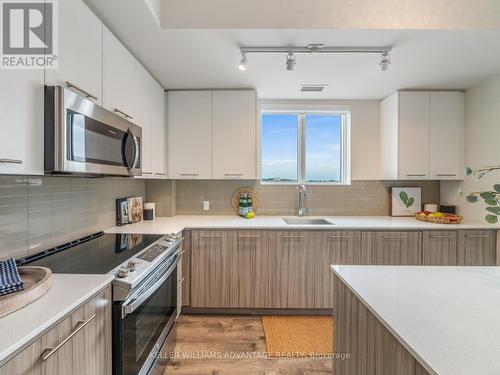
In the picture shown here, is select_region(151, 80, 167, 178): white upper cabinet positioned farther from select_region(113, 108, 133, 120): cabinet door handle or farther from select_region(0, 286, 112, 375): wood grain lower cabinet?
select_region(0, 286, 112, 375): wood grain lower cabinet

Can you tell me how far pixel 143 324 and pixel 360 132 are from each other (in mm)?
2950

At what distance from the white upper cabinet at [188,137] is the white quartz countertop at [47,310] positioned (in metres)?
1.74

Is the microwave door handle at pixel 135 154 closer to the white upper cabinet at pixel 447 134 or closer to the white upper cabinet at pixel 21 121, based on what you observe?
the white upper cabinet at pixel 21 121

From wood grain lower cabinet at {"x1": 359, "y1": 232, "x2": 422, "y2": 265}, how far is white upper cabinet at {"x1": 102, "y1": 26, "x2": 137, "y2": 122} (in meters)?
2.31

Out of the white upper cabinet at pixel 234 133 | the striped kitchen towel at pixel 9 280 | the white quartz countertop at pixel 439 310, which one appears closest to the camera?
the white quartz countertop at pixel 439 310

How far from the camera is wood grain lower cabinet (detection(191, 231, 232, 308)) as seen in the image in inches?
97.6

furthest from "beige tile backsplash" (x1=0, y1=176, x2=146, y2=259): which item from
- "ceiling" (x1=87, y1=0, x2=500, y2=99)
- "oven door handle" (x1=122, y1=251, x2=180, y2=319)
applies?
"ceiling" (x1=87, y1=0, x2=500, y2=99)

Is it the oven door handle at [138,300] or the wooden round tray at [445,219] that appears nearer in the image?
the oven door handle at [138,300]

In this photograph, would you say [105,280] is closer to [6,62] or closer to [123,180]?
[6,62]

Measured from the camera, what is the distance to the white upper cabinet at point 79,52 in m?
1.25

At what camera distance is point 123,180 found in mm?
2527

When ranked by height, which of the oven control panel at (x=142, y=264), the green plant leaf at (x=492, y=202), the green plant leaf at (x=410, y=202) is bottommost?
the oven control panel at (x=142, y=264)

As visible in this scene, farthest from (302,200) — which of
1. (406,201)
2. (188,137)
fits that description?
(188,137)

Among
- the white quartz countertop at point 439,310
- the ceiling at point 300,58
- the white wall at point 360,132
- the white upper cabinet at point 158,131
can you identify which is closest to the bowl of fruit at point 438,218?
the white wall at point 360,132
